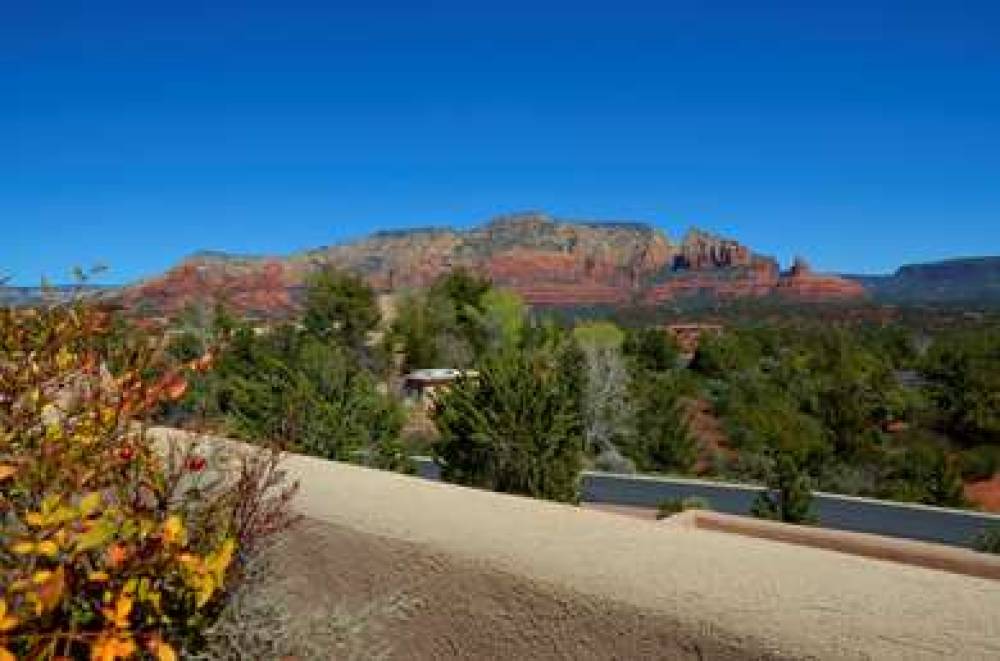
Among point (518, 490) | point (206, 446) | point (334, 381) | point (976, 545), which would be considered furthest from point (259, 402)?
point (976, 545)

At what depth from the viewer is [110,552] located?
9.34 feet

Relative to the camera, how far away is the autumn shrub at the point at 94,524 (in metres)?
2.52

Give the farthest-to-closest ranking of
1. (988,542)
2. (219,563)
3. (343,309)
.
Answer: (343,309) < (988,542) < (219,563)

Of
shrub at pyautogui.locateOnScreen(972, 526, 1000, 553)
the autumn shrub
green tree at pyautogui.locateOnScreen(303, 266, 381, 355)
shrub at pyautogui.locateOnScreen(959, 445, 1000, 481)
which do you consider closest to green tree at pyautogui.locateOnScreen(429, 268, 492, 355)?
green tree at pyautogui.locateOnScreen(303, 266, 381, 355)

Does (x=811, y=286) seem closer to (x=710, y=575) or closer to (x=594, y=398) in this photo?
(x=594, y=398)

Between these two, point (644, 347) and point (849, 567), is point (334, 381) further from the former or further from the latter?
point (644, 347)

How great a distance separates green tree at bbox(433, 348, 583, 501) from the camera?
17.6 meters

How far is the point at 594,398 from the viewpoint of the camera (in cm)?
4050

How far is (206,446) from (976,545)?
1721cm

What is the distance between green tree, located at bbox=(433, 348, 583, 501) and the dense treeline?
0.11ft

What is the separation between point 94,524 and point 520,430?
15162 millimetres

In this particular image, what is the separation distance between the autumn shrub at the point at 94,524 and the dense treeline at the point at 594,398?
0.64 meters

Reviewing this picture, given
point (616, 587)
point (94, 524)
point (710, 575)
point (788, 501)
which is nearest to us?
point (94, 524)

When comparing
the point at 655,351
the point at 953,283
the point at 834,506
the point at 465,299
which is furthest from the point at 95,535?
the point at 953,283
